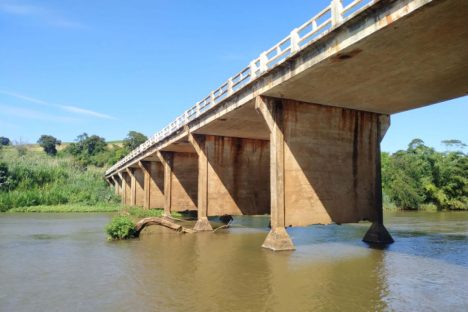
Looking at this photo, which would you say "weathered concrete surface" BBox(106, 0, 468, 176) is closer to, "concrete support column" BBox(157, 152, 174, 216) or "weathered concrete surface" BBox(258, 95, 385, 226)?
"weathered concrete surface" BBox(258, 95, 385, 226)

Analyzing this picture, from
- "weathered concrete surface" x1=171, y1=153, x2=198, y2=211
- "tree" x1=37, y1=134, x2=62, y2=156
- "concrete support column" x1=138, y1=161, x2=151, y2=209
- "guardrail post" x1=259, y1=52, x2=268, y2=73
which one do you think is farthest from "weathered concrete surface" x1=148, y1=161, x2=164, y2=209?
"tree" x1=37, y1=134, x2=62, y2=156

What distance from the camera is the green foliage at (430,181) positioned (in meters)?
Answer: 57.9

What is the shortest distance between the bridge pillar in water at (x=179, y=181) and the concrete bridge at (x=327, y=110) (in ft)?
31.5

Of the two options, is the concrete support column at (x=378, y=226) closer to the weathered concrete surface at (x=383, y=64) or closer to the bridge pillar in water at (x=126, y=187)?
the weathered concrete surface at (x=383, y=64)

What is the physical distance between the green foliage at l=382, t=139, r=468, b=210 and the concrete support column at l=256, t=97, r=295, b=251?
1860 inches

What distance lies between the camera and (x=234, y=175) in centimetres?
2739

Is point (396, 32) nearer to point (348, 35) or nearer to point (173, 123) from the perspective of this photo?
point (348, 35)

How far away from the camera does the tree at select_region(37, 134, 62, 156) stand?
13395 cm

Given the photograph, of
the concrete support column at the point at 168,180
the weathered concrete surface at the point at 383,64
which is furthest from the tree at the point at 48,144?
the weathered concrete surface at the point at 383,64

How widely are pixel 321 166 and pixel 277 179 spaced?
2.69 metres

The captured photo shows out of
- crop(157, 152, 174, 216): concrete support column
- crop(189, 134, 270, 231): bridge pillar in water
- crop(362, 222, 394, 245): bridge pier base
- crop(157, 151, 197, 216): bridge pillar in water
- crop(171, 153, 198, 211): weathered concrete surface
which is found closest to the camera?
crop(362, 222, 394, 245): bridge pier base

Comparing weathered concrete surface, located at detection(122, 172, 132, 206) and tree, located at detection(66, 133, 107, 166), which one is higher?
tree, located at detection(66, 133, 107, 166)

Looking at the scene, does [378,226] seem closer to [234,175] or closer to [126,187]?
[234,175]

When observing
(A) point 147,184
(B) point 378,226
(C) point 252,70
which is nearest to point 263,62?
(C) point 252,70
